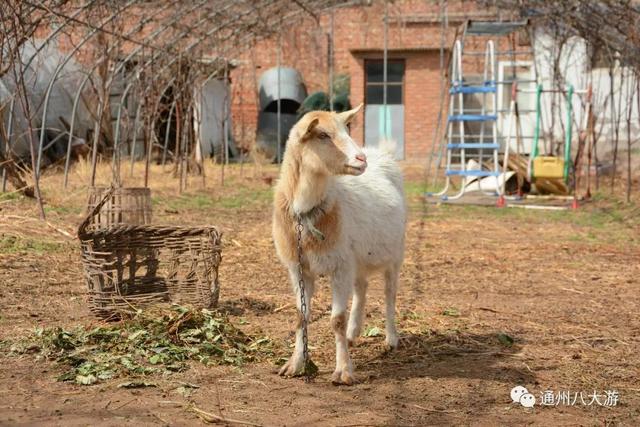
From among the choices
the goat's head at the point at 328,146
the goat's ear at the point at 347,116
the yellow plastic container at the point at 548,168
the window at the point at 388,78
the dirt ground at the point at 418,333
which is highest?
the window at the point at 388,78

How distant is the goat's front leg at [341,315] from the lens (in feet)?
16.3

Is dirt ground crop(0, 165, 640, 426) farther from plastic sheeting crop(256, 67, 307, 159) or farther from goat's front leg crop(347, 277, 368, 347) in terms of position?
plastic sheeting crop(256, 67, 307, 159)

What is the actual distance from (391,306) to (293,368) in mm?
1047

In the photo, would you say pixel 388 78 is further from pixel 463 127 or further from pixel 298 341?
pixel 298 341

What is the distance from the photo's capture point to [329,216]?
5117mm


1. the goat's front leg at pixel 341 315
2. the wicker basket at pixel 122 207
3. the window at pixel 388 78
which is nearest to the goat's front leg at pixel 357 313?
the goat's front leg at pixel 341 315

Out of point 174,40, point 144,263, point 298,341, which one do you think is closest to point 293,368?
point 298,341

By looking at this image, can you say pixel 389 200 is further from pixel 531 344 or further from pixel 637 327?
pixel 637 327

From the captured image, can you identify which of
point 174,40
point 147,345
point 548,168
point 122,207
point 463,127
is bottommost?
point 147,345

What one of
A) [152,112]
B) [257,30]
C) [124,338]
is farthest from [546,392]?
[257,30]

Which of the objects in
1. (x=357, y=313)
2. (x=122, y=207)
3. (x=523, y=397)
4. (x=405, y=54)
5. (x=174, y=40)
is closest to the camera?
(x=523, y=397)

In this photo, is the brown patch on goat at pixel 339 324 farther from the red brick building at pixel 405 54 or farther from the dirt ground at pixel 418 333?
the red brick building at pixel 405 54

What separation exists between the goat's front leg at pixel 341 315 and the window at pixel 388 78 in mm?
19931

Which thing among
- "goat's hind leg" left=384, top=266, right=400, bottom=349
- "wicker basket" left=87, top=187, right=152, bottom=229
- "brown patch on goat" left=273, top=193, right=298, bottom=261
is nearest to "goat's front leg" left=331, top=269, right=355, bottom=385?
"brown patch on goat" left=273, top=193, right=298, bottom=261
